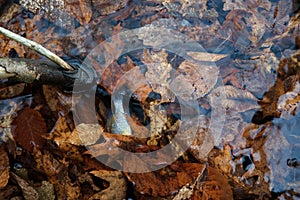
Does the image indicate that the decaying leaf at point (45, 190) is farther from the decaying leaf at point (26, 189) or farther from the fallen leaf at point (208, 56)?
the fallen leaf at point (208, 56)

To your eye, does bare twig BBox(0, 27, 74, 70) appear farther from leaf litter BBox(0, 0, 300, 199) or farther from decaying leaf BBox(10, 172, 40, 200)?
decaying leaf BBox(10, 172, 40, 200)

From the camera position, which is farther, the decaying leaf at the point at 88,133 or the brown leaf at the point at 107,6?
the brown leaf at the point at 107,6

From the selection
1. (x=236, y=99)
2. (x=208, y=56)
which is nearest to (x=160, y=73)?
(x=208, y=56)

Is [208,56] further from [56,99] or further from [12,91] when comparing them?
[12,91]

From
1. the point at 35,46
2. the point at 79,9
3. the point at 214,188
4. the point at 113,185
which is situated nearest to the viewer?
the point at 35,46

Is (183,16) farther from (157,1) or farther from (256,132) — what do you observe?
(256,132)

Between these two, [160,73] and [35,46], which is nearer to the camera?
[35,46]

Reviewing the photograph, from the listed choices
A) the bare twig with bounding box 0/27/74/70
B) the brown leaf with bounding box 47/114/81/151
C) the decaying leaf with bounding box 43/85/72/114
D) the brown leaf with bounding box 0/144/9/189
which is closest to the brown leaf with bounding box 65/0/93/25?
the bare twig with bounding box 0/27/74/70

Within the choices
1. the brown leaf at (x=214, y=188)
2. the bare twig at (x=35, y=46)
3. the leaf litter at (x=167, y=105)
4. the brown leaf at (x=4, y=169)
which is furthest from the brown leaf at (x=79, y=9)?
the brown leaf at (x=214, y=188)
